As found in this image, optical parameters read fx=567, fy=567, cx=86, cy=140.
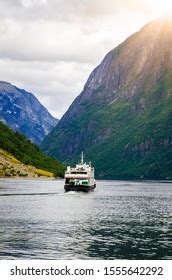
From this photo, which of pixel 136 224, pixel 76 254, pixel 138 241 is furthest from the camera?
pixel 136 224

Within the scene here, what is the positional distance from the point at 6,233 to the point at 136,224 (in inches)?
1376

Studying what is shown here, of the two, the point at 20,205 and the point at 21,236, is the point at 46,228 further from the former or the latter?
the point at 20,205

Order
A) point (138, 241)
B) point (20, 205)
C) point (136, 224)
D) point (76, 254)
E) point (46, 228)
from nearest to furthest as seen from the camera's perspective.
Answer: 1. point (76, 254)
2. point (138, 241)
3. point (46, 228)
4. point (136, 224)
5. point (20, 205)

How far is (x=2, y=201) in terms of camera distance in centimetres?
18350

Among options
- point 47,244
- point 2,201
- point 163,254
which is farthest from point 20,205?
point 163,254

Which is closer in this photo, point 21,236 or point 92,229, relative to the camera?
point 21,236

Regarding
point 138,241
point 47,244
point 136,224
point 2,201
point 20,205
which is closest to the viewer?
point 47,244
